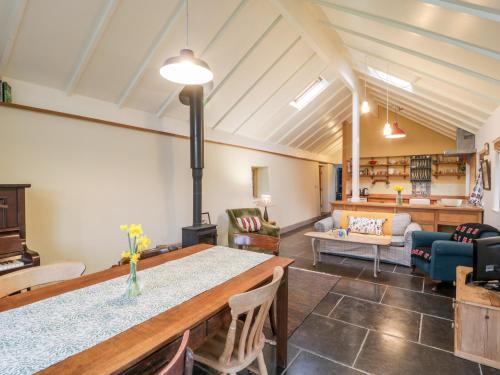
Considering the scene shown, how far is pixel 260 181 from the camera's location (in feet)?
22.0

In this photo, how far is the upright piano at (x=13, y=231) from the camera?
83.3 inches

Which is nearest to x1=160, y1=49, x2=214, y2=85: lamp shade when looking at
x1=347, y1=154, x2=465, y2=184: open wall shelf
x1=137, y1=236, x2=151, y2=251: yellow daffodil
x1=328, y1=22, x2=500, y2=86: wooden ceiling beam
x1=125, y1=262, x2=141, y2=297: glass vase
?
x1=137, y1=236, x2=151, y2=251: yellow daffodil

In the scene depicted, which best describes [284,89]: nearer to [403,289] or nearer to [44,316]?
[403,289]

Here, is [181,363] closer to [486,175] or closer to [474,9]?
[474,9]

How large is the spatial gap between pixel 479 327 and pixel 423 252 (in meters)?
1.70

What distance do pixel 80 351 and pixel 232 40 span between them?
11.5ft

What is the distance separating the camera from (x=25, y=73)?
2678 mm

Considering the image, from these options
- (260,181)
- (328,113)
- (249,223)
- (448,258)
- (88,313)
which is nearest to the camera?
(88,313)

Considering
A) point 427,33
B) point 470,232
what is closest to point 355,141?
point 470,232

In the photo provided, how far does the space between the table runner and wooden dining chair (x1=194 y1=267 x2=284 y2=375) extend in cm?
28

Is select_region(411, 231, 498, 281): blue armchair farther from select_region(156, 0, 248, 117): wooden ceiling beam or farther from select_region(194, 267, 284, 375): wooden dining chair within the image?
select_region(156, 0, 248, 117): wooden ceiling beam

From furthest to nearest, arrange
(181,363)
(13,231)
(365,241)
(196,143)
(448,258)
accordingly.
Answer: (365,241)
(196,143)
(448,258)
(13,231)
(181,363)

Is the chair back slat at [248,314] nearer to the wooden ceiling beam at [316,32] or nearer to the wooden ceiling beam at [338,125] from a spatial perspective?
the wooden ceiling beam at [316,32]

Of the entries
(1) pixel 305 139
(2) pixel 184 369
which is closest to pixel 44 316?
(2) pixel 184 369
